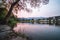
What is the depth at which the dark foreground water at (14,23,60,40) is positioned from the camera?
1.33 m

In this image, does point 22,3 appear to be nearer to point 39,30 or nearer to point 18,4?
point 18,4

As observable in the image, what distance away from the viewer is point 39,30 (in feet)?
4.47

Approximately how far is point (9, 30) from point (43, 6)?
54 centimetres

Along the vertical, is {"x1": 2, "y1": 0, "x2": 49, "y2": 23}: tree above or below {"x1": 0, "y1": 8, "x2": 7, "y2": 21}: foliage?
above

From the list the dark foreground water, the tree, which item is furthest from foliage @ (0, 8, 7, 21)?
the dark foreground water

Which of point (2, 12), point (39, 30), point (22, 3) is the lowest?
point (39, 30)

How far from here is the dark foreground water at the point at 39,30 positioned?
4.37ft

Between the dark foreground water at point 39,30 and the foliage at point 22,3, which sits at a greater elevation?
the foliage at point 22,3

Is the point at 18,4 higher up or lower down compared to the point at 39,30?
higher up

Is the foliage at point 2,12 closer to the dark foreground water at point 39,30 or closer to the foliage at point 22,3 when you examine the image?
the foliage at point 22,3

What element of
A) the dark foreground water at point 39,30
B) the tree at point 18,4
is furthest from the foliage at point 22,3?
the dark foreground water at point 39,30

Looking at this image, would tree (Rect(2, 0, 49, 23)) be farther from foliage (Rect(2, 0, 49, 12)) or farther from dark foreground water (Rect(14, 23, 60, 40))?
dark foreground water (Rect(14, 23, 60, 40))

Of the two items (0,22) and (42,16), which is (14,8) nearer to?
(0,22)

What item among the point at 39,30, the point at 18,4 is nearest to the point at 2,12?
the point at 18,4
